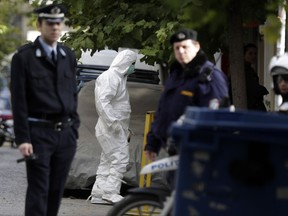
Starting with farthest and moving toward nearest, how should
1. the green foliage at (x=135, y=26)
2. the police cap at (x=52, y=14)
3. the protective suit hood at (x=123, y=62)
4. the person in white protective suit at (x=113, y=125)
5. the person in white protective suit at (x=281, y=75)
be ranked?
1. the protective suit hood at (x=123, y=62)
2. the person in white protective suit at (x=113, y=125)
3. the green foliage at (x=135, y=26)
4. the person in white protective suit at (x=281, y=75)
5. the police cap at (x=52, y=14)

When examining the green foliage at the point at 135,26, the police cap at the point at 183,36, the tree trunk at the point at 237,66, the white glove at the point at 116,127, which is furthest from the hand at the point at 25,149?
the white glove at the point at 116,127

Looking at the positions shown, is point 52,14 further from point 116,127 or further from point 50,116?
point 116,127

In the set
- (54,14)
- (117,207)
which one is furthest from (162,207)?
(54,14)

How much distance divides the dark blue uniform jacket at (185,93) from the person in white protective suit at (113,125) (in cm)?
459

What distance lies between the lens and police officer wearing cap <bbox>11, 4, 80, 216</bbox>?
8.54 m

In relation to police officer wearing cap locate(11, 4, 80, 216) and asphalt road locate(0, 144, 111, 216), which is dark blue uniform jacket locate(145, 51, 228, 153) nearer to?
police officer wearing cap locate(11, 4, 80, 216)

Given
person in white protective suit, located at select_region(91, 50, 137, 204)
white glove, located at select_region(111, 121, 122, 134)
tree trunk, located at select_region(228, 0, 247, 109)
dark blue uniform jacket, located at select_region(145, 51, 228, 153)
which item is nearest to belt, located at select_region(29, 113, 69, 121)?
dark blue uniform jacket, located at select_region(145, 51, 228, 153)

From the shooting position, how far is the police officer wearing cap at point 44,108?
854 cm

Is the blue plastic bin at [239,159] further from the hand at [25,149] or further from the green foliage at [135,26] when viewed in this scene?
the green foliage at [135,26]

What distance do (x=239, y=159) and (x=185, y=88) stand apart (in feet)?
5.47

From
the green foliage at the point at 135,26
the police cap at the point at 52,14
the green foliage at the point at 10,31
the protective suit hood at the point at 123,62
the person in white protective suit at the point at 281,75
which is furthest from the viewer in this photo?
the green foliage at the point at 10,31

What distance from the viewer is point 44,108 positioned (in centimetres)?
859

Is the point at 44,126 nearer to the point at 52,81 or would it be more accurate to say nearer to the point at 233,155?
the point at 52,81

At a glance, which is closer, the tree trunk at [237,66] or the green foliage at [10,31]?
the tree trunk at [237,66]
